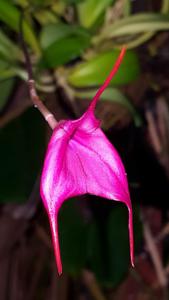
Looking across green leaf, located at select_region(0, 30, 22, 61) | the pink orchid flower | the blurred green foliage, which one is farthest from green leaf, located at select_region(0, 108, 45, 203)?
the pink orchid flower

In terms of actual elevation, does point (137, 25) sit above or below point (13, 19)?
below

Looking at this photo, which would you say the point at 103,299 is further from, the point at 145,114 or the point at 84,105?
the point at 84,105

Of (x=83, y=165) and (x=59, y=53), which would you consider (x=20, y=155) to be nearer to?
(x=59, y=53)

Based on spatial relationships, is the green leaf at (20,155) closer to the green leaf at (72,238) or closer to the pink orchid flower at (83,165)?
the green leaf at (72,238)

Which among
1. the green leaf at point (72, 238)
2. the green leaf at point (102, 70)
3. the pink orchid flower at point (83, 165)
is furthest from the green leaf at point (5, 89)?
the pink orchid flower at point (83, 165)

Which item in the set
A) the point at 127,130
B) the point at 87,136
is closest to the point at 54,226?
the point at 87,136

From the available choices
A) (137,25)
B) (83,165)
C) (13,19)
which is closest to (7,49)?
(13,19)
